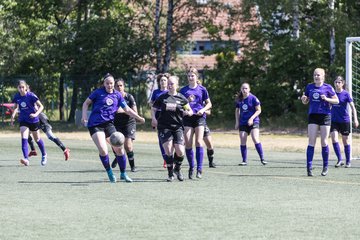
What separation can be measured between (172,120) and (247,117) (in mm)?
4885

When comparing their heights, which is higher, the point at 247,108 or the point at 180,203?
the point at 247,108

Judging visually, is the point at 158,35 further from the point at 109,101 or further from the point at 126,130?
the point at 109,101

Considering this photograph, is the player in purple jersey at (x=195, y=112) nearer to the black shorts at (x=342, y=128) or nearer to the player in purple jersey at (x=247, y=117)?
the player in purple jersey at (x=247, y=117)

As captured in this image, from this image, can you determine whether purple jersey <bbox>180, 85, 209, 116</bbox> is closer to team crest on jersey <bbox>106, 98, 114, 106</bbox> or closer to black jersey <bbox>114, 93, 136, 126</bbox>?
black jersey <bbox>114, 93, 136, 126</bbox>

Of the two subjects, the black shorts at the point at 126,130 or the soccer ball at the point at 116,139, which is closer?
the soccer ball at the point at 116,139

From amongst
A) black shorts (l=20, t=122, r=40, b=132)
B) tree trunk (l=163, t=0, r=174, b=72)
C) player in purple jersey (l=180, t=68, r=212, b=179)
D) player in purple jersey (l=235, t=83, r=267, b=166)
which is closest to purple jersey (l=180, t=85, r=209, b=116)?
player in purple jersey (l=180, t=68, r=212, b=179)

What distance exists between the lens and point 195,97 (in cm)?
1658

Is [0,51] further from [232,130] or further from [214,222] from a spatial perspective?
[214,222]

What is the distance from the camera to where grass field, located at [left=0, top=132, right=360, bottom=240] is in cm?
972

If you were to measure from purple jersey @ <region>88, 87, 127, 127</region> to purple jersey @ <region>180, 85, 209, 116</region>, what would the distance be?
174 centimetres

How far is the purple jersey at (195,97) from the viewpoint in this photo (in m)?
16.5

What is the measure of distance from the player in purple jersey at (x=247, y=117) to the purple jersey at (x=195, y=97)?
127 inches

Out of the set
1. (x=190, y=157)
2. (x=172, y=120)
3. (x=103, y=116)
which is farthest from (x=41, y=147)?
(x=172, y=120)

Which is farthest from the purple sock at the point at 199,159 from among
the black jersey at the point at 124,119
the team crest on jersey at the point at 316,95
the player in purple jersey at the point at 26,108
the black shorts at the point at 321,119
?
the player in purple jersey at the point at 26,108
